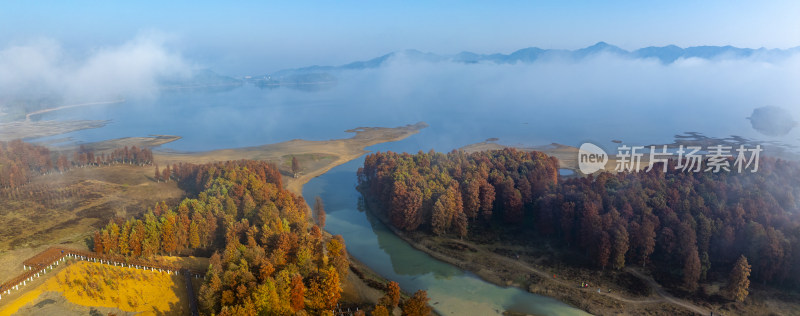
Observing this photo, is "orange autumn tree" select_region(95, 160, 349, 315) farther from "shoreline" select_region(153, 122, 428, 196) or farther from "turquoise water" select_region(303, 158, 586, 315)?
"shoreline" select_region(153, 122, 428, 196)

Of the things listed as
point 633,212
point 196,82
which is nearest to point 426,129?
point 633,212

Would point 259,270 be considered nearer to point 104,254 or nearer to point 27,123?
point 104,254

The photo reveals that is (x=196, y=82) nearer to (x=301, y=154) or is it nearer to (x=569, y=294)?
(x=301, y=154)

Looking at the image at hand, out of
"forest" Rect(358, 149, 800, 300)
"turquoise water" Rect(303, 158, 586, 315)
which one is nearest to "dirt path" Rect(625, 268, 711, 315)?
"forest" Rect(358, 149, 800, 300)

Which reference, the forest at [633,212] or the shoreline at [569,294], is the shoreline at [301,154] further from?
the shoreline at [569,294]

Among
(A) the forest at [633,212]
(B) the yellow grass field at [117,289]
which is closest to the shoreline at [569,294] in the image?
(A) the forest at [633,212]

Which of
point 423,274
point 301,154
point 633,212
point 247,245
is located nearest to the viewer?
point 247,245
